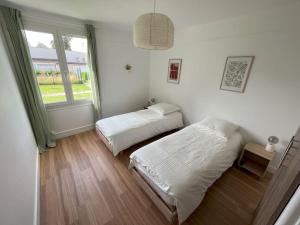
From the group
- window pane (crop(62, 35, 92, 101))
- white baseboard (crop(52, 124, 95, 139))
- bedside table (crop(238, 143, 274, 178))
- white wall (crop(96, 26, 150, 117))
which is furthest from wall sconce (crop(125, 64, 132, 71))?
bedside table (crop(238, 143, 274, 178))

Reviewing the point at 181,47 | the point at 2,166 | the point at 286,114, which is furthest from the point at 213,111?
Answer: the point at 2,166

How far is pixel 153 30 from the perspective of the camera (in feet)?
4.39

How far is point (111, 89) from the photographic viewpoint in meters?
3.33

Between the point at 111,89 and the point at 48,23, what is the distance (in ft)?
5.39

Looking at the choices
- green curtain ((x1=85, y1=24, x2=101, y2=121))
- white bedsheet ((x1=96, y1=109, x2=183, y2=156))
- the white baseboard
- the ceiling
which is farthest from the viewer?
the white baseboard

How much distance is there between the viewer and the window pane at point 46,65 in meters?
2.28

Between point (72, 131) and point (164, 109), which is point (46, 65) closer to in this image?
point (72, 131)

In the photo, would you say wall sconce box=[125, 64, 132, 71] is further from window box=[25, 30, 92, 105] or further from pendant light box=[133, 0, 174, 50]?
pendant light box=[133, 0, 174, 50]

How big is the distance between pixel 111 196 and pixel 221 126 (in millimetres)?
1983

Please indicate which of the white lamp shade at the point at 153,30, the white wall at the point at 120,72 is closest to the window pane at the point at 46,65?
the white wall at the point at 120,72

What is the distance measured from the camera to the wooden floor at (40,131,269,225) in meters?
1.44

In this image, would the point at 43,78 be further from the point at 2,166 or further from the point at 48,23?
the point at 2,166

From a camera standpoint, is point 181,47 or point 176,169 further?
point 181,47

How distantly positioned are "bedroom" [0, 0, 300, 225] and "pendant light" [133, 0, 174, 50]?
2.13 feet
